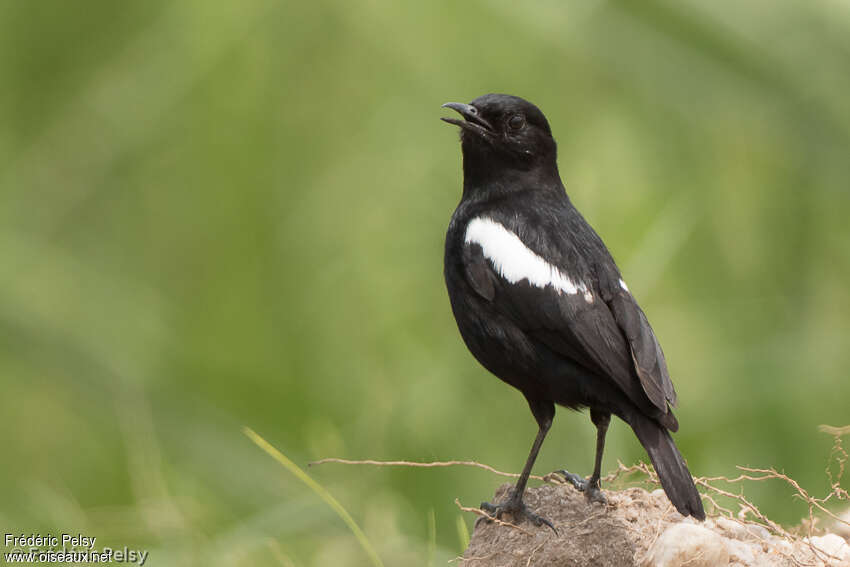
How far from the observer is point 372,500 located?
5.24 metres

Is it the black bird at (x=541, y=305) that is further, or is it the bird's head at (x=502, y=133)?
the bird's head at (x=502, y=133)

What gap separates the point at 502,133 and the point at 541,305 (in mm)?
879

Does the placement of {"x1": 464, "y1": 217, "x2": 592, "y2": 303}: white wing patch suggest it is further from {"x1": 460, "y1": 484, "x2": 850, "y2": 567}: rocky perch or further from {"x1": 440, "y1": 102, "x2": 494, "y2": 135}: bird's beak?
{"x1": 460, "y1": 484, "x2": 850, "y2": 567}: rocky perch

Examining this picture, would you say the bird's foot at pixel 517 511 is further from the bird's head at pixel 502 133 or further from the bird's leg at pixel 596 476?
the bird's head at pixel 502 133

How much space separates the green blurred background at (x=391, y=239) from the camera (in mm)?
5938

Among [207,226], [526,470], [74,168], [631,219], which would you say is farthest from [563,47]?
[526,470]

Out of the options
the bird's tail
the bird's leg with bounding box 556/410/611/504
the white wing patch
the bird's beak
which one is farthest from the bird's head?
the bird's tail

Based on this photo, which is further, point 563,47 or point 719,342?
point 563,47

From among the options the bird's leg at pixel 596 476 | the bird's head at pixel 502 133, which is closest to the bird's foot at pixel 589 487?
the bird's leg at pixel 596 476

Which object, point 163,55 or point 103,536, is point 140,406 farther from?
point 163,55

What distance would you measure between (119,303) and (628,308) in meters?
3.41

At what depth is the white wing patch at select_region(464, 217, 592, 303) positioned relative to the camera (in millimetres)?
4039

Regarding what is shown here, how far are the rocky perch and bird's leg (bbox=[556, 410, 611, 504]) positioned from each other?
0.11 feet

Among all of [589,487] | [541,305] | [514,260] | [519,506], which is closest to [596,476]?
[589,487]
